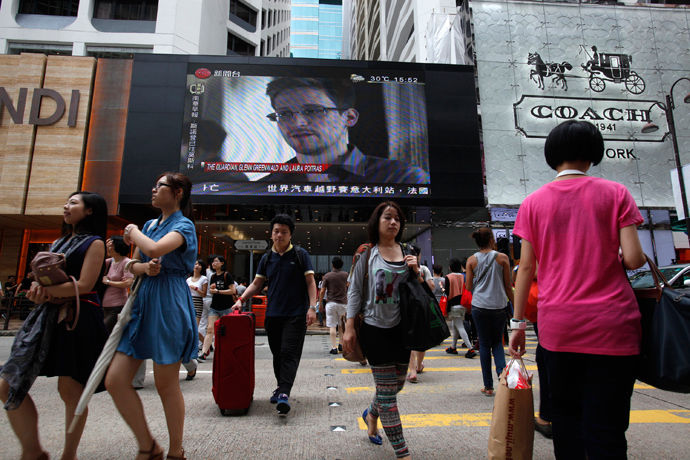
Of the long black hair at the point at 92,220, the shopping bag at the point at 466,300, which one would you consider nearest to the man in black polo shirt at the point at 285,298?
the long black hair at the point at 92,220

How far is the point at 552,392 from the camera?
5.99ft

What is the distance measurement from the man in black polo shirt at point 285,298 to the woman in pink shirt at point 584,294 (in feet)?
8.36

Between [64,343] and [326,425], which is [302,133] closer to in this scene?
[326,425]

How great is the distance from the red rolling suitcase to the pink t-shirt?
2842mm

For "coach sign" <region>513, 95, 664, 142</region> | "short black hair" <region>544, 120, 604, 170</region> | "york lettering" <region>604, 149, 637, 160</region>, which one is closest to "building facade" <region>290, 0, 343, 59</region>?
"coach sign" <region>513, 95, 664, 142</region>

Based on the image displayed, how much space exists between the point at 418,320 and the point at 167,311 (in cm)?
158

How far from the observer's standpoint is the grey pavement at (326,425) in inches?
111

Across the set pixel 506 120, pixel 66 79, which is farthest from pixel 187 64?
pixel 506 120

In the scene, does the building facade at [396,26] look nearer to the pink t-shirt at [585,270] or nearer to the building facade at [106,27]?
the building facade at [106,27]

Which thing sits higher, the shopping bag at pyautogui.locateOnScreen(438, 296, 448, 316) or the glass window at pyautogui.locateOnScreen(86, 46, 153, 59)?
the glass window at pyautogui.locateOnScreen(86, 46, 153, 59)

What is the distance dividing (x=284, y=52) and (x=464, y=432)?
5416 cm

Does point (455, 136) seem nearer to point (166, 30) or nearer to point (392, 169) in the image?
point (392, 169)

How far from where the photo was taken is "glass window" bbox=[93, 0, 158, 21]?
2470cm

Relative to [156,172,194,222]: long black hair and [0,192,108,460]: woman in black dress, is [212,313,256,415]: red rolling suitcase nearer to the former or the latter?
[0,192,108,460]: woman in black dress
